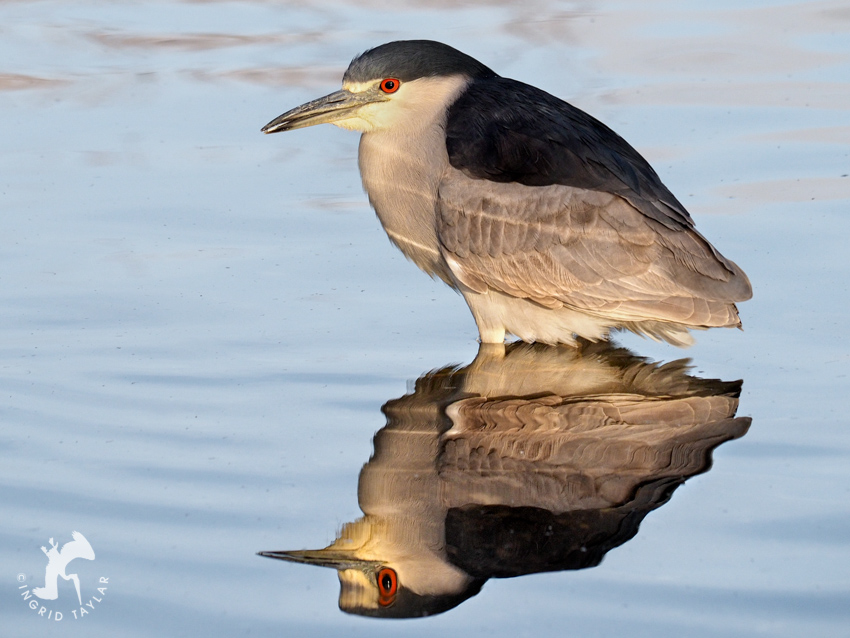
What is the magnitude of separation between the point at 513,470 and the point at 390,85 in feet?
7.21

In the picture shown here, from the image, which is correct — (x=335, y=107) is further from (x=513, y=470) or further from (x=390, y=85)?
(x=513, y=470)

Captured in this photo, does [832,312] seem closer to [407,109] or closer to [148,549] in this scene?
[407,109]

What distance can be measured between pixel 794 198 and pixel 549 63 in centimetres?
285

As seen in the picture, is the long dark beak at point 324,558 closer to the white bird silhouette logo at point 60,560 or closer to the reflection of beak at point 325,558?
the reflection of beak at point 325,558

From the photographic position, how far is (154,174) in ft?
25.0

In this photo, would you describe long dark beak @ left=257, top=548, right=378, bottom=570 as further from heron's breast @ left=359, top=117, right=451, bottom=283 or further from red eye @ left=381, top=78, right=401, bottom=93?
red eye @ left=381, top=78, right=401, bottom=93

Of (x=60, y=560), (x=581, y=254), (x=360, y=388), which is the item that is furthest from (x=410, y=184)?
(x=60, y=560)

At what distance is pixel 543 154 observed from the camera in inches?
224

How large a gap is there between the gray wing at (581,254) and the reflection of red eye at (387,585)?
6.44 ft

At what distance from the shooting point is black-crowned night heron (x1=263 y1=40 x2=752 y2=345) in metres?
5.67

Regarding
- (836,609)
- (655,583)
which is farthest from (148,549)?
(836,609)

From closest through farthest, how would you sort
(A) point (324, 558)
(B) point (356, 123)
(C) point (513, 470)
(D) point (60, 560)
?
(D) point (60, 560), (A) point (324, 558), (C) point (513, 470), (B) point (356, 123)

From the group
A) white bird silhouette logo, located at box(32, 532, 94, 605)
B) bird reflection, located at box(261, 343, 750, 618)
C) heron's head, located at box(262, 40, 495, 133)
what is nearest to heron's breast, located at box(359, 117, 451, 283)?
heron's head, located at box(262, 40, 495, 133)

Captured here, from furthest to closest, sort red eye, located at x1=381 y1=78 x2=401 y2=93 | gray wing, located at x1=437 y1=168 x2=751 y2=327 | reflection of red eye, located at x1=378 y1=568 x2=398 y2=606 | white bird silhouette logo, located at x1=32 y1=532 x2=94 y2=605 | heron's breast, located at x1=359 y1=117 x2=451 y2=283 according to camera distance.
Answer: red eye, located at x1=381 y1=78 x2=401 y2=93
heron's breast, located at x1=359 y1=117 x2=451 y2=283
gray wing, located at x1=437 y1=168 x2=751 y2=327
reflection of red eye, located at x1=378 y1=568 x2=398 y2=606
white bird silhouette logo, located at x1=32 y1=532 x2=94 y2=605
